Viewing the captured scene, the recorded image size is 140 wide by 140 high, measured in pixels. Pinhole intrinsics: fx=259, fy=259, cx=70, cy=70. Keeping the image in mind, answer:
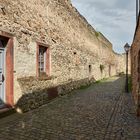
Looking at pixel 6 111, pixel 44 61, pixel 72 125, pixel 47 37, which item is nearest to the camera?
pixel 72 125

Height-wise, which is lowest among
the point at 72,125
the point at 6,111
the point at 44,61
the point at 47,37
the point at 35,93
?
the point at 72,125

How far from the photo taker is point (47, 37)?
1073 cm

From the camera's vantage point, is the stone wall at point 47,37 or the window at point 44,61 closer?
the stone wall at point 47,37

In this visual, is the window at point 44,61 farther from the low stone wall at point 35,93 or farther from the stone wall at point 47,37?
the low stone wall at point 35,93

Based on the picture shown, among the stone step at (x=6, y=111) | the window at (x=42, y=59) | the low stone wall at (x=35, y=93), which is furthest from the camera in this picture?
the window at (x=42, y=59)

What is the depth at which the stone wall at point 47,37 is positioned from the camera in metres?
8.03

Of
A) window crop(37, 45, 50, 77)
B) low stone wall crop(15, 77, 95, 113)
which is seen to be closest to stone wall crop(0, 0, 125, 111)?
low stone wall crop(15, 77, 95, 113)

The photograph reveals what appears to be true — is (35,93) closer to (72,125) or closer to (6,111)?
(6,111)

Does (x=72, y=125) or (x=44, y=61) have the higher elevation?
(x=44, y=61)

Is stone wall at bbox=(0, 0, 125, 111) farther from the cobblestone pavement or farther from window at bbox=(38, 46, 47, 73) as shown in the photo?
the cobblestone pavement

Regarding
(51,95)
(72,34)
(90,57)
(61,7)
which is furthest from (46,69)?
(90,57)

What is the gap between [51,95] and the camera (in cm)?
1105

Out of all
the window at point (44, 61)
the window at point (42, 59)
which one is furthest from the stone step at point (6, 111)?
the window at point (42, 59)

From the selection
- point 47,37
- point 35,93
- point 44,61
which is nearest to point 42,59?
point 44,61
